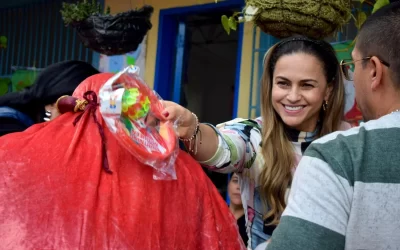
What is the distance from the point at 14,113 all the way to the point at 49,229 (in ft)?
4.69

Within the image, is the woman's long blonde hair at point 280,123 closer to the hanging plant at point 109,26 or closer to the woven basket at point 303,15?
the woven basket at point 303,15

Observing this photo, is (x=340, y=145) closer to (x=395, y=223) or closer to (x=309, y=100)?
(x=395, y=223)

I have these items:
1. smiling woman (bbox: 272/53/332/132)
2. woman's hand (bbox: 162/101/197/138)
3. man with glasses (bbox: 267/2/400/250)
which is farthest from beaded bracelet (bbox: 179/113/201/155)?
man with glasses (bbox: 267/2/400/250)

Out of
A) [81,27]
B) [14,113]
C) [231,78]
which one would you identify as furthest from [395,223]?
[231,78]

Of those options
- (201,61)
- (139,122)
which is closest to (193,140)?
(139,122)

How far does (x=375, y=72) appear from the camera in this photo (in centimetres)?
122

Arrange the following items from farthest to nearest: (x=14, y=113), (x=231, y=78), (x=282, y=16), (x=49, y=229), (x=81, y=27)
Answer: (x=231, y=78) < (x=81, y=27) < (x=14, y=113) < (x=282, y=16) < (x=49, y=229)

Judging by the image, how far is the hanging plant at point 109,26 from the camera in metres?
2.92

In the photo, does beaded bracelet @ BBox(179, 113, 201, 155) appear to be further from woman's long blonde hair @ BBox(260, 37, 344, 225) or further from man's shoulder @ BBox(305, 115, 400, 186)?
man's shoulder @ BBox(305, 115, 400, 186)

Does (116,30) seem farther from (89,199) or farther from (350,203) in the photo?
(350,203)

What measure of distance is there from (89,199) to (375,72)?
0.81 m

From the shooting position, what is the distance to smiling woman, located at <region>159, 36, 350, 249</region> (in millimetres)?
1971

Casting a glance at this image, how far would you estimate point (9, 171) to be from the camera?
4.32 feet

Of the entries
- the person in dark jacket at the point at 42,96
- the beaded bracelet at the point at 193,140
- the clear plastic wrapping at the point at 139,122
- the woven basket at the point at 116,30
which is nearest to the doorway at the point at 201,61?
the woven basket at the point at 116,30
